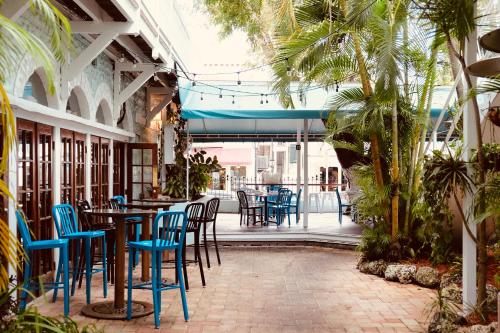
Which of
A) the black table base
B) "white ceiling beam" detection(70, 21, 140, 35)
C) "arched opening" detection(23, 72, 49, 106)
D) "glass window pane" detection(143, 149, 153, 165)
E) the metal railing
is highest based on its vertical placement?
"white ceiling beam" detection(70, 21, 140, 35)

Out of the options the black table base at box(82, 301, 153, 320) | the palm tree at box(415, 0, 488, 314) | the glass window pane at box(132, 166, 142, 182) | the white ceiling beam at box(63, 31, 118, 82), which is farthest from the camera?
the glass window pane at box(132, 166, 142, 182)

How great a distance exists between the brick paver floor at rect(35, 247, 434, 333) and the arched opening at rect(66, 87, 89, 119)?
2.10 m

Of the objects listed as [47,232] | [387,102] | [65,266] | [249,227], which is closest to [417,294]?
[387,102]

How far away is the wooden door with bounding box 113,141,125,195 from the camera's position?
28.7 ft

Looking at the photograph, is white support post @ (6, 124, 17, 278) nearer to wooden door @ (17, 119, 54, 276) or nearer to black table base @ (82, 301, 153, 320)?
wooden door @ (17, 119, 54, 276)

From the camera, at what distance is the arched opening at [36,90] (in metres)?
5.80

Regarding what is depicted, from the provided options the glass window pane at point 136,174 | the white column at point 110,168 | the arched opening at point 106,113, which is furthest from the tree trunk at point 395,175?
the glass window pane at point 136,174

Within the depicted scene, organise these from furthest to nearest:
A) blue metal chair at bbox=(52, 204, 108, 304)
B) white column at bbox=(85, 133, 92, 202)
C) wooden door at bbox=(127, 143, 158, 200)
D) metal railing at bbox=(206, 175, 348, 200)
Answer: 1. metal railing at bbox=(206, 175, 348, 200)
2. wooden door at bbox=(127, 143, 158, 200)
3. white column at bbox=(85, 133, 92, 202)
4. blue metal chair at bbox=(52, 204, 108, 304)

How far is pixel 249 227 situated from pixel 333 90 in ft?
9.78

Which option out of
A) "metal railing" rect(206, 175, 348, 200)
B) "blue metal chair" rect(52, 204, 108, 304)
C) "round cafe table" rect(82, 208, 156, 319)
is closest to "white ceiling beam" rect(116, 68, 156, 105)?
"blue metal chair" rect(52, 204, 108, 304)

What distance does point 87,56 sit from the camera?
5.98 metres

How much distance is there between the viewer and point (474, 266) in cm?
450

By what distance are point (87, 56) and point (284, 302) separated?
3.33 m

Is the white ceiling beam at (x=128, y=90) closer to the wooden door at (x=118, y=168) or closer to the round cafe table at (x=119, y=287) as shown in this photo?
the wooden door at (x=118, y=168)
